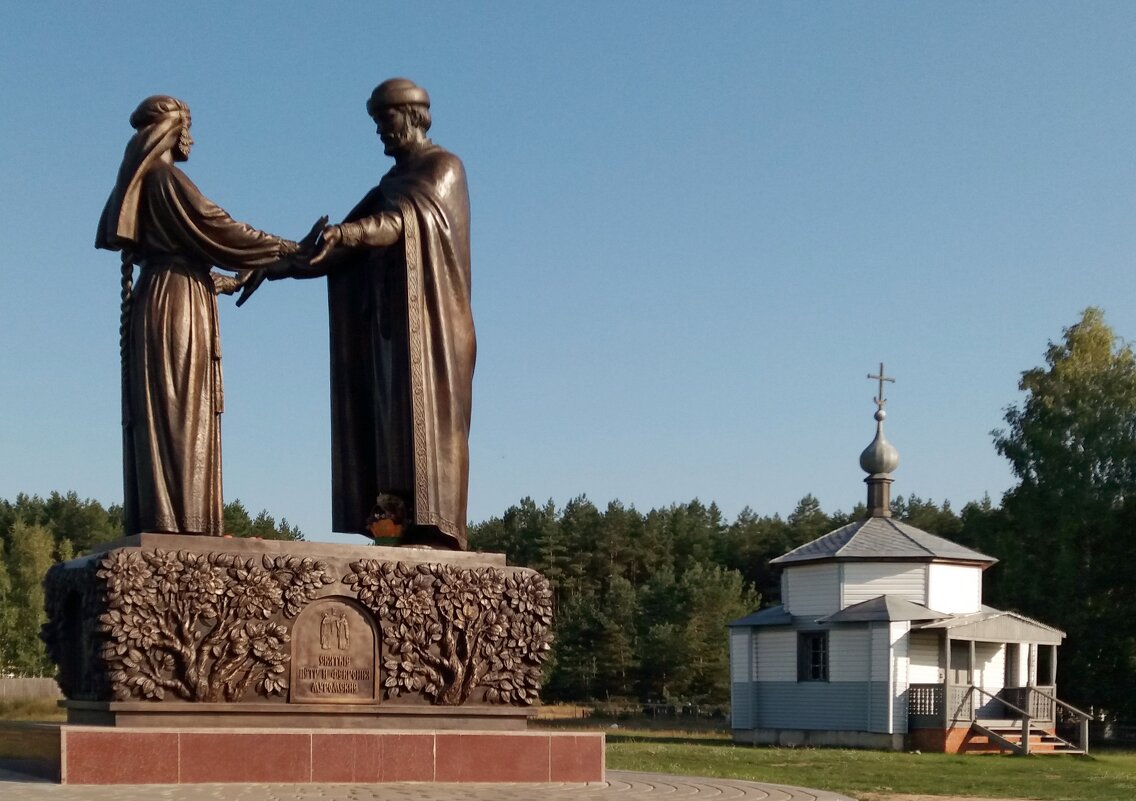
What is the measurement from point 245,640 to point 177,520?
88cm

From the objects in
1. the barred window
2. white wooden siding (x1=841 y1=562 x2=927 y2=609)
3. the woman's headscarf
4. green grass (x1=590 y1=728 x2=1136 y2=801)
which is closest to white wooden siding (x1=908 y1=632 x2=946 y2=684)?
white wooden siding (x1=841 y1=562 x2=927 y2=609)

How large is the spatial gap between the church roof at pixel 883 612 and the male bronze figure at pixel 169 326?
2505cm

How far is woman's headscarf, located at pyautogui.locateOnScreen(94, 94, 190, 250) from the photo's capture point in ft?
31.2

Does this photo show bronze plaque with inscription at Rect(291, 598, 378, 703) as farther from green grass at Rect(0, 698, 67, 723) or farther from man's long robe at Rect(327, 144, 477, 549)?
green grass at Rect(0, 698, 67, 723)

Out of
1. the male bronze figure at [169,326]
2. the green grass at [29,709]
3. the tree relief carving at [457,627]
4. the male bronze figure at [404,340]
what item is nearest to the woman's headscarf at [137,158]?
the male bronze figure at [169,326]

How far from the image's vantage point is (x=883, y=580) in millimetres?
34031

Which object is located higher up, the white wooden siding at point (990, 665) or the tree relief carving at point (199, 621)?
the tree relief carving at point (199, 621)

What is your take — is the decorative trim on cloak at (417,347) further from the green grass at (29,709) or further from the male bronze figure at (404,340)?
the green grass at (29,709)

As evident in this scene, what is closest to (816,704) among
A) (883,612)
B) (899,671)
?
(899,671)

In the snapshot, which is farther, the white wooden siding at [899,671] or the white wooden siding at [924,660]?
the white wooden siding at [924,660]

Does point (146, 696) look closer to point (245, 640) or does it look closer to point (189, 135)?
point (245, 640)

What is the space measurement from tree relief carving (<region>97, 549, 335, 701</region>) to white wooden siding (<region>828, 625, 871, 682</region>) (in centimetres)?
2562

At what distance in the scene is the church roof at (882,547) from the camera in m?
33.9

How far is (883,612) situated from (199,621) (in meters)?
25.6
